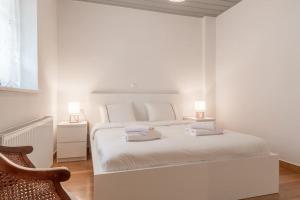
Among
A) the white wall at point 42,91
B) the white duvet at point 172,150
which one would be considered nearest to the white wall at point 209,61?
the white duvet at point 172,150

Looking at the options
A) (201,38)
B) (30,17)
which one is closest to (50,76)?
(30,17)

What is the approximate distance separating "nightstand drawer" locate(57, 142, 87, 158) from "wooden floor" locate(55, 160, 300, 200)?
0.15 meters

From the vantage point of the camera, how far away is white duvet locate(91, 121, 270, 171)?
1609 mm

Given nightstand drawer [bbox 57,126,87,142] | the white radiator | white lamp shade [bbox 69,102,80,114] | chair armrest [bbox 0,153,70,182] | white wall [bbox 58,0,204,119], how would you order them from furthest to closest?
white wall [bbox 58,0,204,119] < white lamp shade [bbox 69,102,80,114] < nightstand drawer [bbox 57,126,87,142] < the white radiator < chair armrest [bbox 0,153,70,182]

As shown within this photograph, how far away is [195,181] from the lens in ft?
5.63

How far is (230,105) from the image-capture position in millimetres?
3750

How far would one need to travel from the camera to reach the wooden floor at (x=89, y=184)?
6.21 ft

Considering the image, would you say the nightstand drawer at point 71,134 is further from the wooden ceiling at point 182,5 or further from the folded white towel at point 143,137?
the wooden ceiling at point 182,5

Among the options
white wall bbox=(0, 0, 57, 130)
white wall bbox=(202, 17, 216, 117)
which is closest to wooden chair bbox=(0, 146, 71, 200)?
white wall bbox=(0, 0, 57, 130)

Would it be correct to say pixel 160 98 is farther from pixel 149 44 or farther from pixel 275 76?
pixel 275 76

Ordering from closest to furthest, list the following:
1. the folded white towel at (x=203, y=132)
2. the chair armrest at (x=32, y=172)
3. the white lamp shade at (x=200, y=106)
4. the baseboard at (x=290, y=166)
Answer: the chair armrest at (x=32, y=172), the folded white towel at (x=203, y=132), the baseboard at (x=290, y=166), the white lamp shade at (x=200, y=106)

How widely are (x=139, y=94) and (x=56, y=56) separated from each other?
Result: 1533 mm

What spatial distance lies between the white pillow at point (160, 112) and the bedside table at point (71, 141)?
1.12 metres

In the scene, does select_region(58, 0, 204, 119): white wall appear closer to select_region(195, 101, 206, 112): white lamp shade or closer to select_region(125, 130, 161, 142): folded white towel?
select_region(195, 101, 206, 112): white lamp shade
